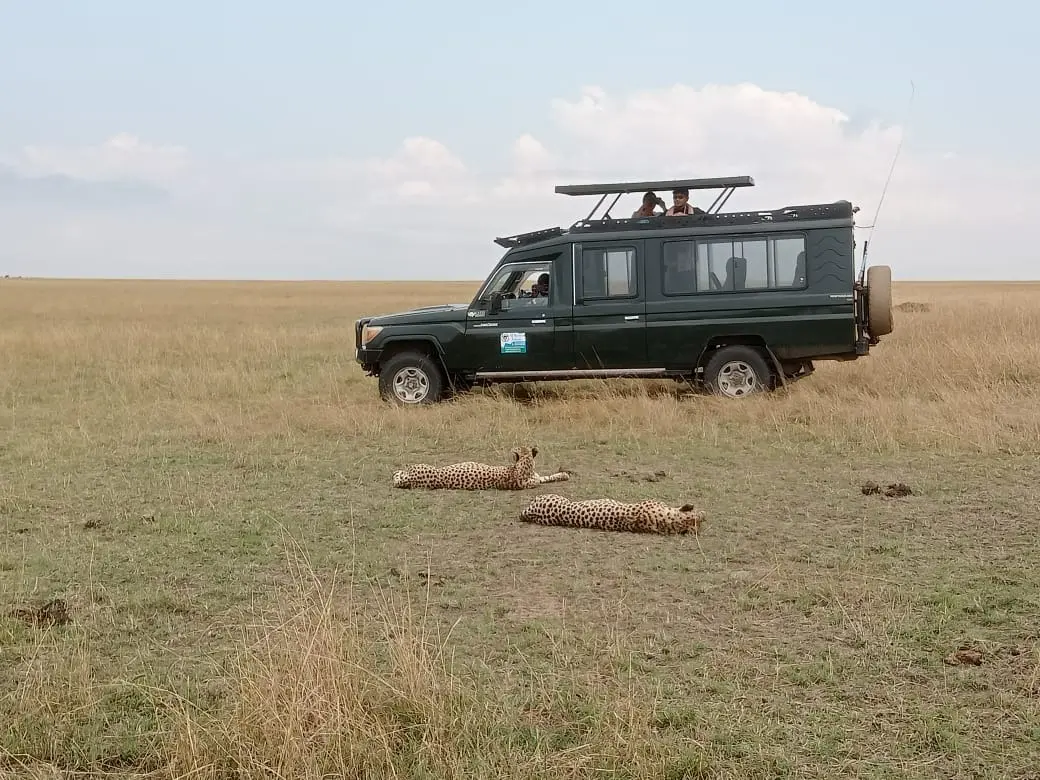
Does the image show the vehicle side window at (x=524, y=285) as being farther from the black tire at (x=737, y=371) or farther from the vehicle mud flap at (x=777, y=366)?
the vehicle mud flap at (x=777, y=366)

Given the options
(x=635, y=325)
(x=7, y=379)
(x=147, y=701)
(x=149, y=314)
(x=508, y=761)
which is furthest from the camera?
(x=149, y=314)

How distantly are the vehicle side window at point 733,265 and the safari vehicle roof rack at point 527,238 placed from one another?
116 centimetres

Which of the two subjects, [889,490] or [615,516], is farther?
[889,490]

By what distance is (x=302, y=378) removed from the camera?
1362cm

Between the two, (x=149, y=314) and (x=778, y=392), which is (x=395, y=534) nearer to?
(x=778, y=392)

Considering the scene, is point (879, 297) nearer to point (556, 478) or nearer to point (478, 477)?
point (556, 478)

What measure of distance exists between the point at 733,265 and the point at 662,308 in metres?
0.83

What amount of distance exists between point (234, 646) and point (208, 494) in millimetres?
3076

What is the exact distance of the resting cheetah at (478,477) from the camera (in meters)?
7.07

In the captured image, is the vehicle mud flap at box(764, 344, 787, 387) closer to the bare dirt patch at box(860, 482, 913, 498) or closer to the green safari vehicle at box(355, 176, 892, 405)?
the green safari vehicle at box(355, 176, 892, 405)

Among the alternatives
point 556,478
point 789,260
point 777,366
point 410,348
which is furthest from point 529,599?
point 410,348

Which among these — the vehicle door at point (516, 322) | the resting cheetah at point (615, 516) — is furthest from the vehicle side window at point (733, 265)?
the resting cheetah at point (615, 516)

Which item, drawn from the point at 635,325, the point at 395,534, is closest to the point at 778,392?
the point at 635,325

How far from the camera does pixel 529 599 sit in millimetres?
4605
